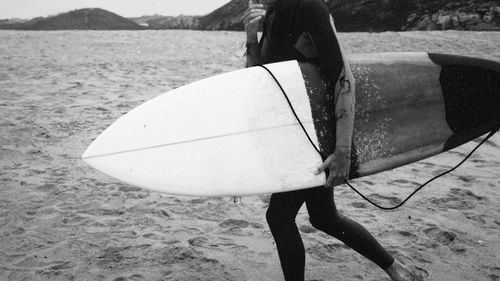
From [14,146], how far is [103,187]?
144 centimetres

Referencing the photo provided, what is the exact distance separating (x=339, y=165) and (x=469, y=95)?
3.92 ft

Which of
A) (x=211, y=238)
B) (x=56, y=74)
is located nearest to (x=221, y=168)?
(x=211, y=238)

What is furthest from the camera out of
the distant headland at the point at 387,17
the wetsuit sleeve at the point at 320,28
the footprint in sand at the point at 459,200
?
the distant headland at the point at 387,17

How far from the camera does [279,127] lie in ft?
5.95

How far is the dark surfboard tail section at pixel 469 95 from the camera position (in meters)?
2.08

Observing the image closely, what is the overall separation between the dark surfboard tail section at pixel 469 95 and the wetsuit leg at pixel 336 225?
792 mm

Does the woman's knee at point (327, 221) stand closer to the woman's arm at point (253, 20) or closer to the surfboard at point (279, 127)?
the surfboard at point (279, 127)

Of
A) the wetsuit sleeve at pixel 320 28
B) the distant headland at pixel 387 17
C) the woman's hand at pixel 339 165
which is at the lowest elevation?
the woman's hand at pixel 339 165

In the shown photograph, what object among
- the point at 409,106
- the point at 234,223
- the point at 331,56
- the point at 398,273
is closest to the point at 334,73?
the point at 331,56

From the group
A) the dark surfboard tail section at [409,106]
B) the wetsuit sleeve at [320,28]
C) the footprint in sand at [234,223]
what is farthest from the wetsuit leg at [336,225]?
the footprint in sand at [234,223]

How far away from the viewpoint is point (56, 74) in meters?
6.72

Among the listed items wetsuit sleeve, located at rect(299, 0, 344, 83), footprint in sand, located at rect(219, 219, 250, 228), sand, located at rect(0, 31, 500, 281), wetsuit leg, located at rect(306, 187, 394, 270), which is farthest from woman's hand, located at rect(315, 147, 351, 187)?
footprint in sand, located at rect(219, 219, 250, 228)

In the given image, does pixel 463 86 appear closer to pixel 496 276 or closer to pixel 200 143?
pixel 496 276

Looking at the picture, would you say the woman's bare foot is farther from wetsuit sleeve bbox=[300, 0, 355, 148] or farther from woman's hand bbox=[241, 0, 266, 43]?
woman's hand bbox=[241, 0, 266, 43]
